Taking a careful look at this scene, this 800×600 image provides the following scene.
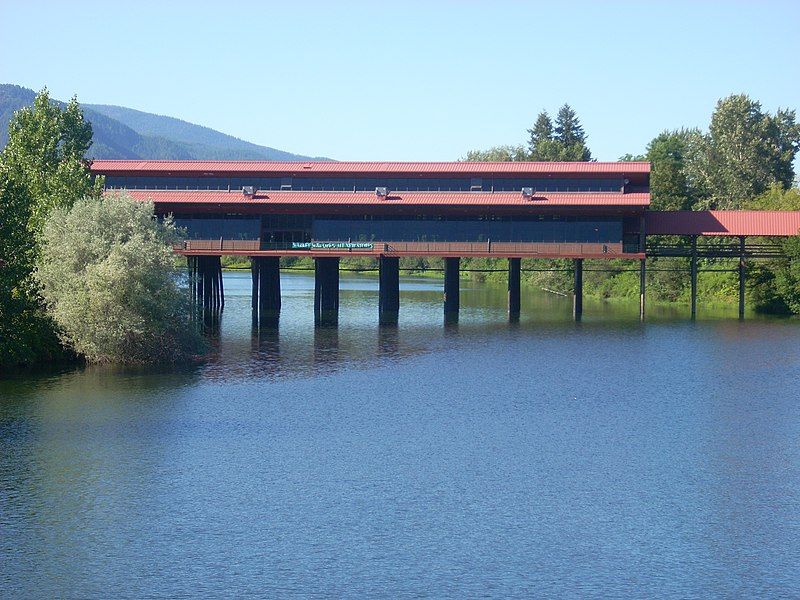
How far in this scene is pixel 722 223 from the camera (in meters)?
86.2

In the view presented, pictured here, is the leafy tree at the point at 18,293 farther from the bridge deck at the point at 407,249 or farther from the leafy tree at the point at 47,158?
the bridge deck at the point at 407,249

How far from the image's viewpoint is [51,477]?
3378 centimetres

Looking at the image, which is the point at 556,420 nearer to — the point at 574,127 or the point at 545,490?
the point at 545,490

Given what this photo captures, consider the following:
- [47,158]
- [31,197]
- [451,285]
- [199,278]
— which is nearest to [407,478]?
[31,197]

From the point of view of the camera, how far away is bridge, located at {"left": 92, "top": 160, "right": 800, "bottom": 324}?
82.6m

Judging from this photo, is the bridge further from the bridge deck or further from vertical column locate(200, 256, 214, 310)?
vertical column locate(200, 256, 214, 310)

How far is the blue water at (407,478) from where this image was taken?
2648 centimetres

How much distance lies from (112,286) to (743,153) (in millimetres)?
100861

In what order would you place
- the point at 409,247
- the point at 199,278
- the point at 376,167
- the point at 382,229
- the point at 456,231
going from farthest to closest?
1. the point at 199,278
2. the point at 376,167
3. the point at 382,229
4. the point at 456,231
5. the point at 409,247

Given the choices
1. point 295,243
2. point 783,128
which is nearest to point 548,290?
point 783,128

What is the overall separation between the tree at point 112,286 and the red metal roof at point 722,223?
137 feet

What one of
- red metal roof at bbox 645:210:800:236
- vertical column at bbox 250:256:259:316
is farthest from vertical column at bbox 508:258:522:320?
vertical column at bbox 250:256:259:316

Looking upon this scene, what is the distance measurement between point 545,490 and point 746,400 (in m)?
18.2

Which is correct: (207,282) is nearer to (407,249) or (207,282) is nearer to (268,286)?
(268,286)
